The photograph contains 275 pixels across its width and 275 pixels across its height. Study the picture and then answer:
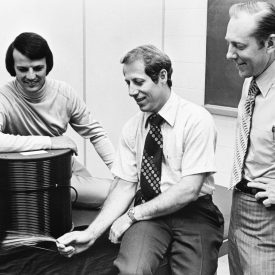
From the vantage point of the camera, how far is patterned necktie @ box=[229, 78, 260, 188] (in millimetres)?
1824

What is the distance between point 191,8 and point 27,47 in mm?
2156

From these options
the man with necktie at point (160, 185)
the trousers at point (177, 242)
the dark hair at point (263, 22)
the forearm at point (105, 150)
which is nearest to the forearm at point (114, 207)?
the man with necktie at point (160, 185)

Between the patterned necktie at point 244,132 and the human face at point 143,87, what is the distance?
35cm

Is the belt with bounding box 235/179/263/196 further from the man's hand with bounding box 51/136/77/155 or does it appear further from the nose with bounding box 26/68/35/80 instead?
the nose with bounding box 26/68/35/80

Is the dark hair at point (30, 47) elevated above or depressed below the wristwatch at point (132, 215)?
above

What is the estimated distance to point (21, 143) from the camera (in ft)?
7.67

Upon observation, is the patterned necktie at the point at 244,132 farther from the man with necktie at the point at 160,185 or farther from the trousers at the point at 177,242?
the trousers at the point at 177,242

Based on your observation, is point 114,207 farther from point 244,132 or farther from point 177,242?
point 244,132

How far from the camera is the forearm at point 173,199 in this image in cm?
190

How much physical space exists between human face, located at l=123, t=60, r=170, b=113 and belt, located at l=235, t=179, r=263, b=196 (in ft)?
1.49

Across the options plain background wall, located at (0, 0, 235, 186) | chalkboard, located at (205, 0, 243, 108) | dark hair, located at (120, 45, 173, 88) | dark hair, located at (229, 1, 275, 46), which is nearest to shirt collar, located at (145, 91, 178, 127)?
dark hair, located at (120, 45, 173, 88)

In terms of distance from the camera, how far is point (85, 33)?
3.85m

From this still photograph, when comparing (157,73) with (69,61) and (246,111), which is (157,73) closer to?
(246,111)

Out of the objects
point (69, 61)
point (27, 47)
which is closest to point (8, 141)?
point (27, 47)
